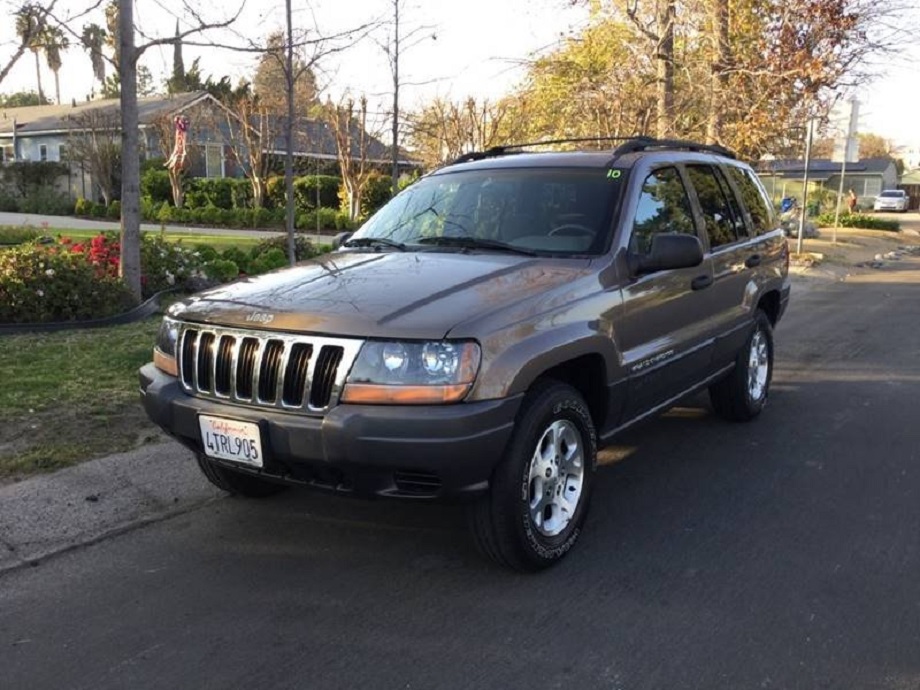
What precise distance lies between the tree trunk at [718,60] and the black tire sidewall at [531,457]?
12.4 meters

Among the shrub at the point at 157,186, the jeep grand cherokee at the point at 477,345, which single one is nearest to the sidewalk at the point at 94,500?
the jeep grand cherokee at the point at 477,345

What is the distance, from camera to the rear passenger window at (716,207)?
5301 millimetres

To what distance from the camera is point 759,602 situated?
3.48 meters

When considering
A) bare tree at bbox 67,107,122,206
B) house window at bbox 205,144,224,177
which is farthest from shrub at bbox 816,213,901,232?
bare tree at bbox 67,107,122,206

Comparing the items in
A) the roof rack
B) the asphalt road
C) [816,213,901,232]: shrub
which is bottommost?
the asphalt road

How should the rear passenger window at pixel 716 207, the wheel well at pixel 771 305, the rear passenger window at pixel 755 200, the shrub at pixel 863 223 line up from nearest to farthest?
the rear passenger window at pixel 716 207 → the rear passenger window at pixel 755 200 → the wheel well at pixel 771 305 → the shrub at pixel 863 223

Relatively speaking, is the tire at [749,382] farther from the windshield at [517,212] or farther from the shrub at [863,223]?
the shrub at [863,223]

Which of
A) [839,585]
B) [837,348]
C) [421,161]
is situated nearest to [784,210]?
[837,348]

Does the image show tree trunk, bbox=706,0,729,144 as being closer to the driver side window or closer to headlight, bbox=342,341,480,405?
the driver side window

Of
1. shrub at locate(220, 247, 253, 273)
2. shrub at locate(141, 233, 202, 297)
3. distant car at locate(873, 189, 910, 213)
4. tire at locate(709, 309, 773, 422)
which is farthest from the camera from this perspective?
distant car at locate(873, 189, 910, 213)

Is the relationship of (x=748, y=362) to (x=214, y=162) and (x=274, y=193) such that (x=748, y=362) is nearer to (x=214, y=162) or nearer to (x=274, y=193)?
(x=274, y=193)

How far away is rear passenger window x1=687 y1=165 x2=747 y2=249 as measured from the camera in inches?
209

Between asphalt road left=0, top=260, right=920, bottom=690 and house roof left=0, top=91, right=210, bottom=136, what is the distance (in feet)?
103

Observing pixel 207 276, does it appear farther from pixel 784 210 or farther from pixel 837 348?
pixel 784 210
